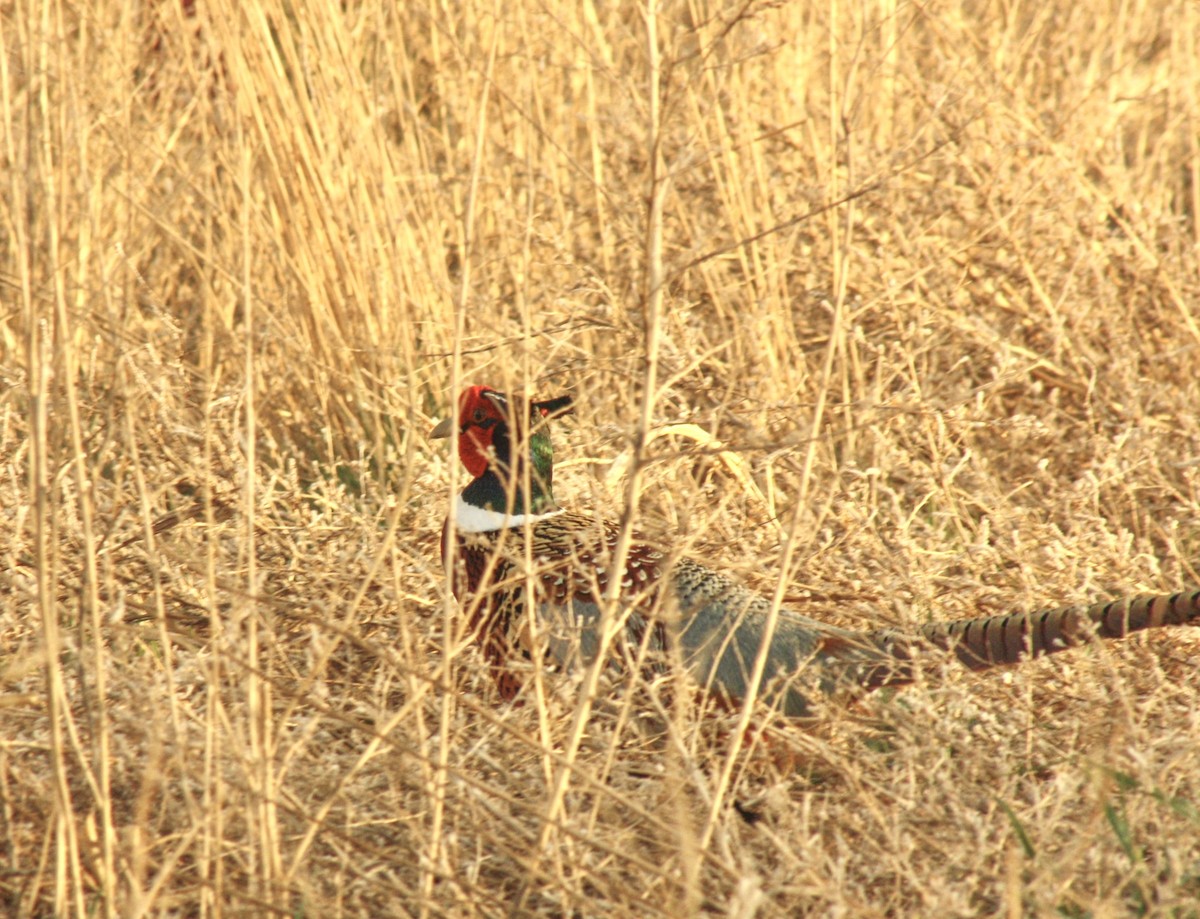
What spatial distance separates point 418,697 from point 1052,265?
2473 millimetres

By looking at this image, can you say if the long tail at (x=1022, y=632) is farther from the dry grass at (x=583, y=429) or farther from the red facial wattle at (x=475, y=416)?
the red facial wattle at (x=475, y=416)

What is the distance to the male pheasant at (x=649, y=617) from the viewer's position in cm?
215

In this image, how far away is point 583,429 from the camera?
10.1 feet

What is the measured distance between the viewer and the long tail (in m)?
2.13

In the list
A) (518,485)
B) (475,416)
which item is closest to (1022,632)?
(518,485)

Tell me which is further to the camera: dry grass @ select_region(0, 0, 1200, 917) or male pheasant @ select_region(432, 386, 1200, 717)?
male pheasant @ select_region(432, 386, 1200, 717)

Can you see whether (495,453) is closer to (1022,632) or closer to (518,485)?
(518,485)

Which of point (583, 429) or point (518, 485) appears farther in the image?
point (583, 429)

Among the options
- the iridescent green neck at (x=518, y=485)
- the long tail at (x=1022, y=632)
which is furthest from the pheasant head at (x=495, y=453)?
the long tail at (x=1022, y=632)

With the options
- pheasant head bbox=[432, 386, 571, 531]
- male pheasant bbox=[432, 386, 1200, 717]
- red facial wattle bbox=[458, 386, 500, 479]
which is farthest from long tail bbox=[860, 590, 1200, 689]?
red facial wattle bbox=[458, 386, 500, 479]

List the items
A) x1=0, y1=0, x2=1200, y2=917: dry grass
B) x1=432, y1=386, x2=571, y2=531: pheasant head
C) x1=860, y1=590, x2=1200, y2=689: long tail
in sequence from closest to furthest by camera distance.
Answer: x1=0, y1=0, x2=1200, y2=917: dry grass
x1=860, y1=590, x2=1200, y2=689: long tail
x1=432, y1=386, x2=571, y2=531: pheasant head

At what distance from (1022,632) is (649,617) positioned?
583 millimetres

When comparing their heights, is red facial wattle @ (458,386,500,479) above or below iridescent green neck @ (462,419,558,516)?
above

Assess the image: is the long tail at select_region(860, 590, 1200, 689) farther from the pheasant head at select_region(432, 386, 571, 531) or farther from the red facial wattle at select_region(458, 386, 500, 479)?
the red facial wattle at select_region(458, 386, 500, 479)
